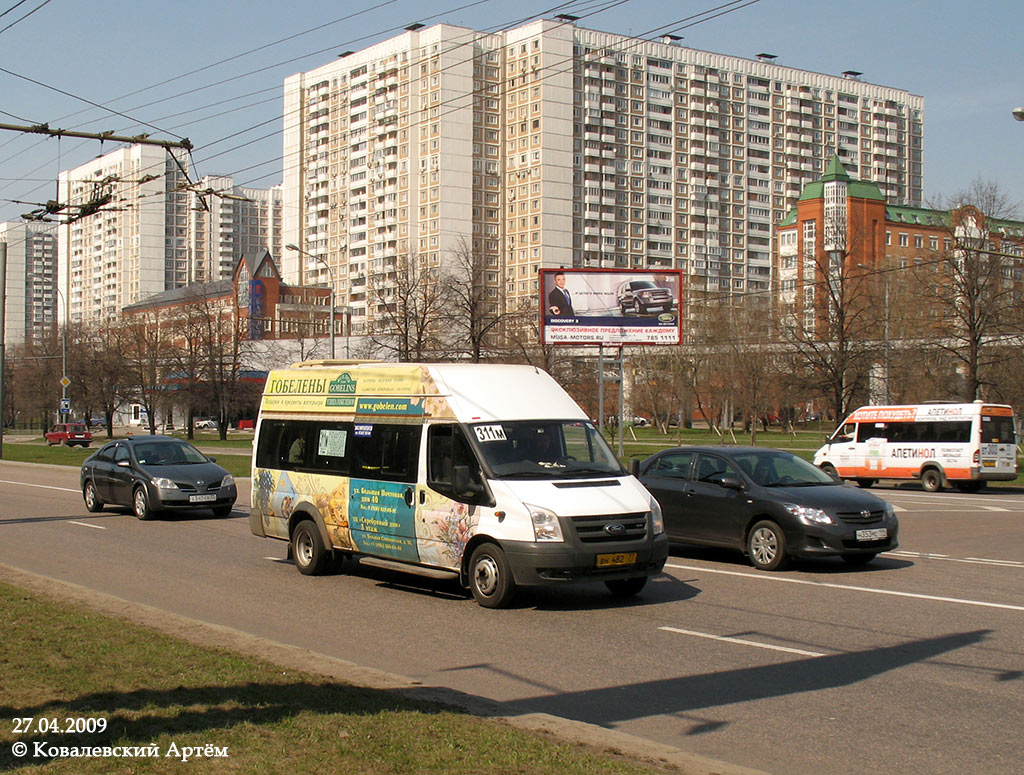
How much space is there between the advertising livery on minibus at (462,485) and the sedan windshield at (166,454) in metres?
8.64

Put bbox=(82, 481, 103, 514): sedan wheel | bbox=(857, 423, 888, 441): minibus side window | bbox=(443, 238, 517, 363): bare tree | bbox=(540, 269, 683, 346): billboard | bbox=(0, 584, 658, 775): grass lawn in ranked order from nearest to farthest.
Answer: bbox=(0, 584, 658, 775): grass lawn < bbox=(82, 481, 103, 514): sedan wheel < bbox=(540, 269, 683, 346): billboard < bbox=(857, 423, 888, 441): minibus side window < bbox=(443, 238, 517, 363): bare tree

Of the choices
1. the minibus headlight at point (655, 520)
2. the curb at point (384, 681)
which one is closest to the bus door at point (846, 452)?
the minibus headlight at point (655, 520)

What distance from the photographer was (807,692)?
7324 mm

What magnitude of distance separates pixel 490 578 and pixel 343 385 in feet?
11.7

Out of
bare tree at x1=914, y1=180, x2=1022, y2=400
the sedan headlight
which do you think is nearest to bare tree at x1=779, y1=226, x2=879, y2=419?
bare tree at x1=914, y1=180, x2=1022, y2=400

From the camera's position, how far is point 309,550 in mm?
13062

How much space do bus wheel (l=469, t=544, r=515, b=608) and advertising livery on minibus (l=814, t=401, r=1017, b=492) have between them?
21.7 meters

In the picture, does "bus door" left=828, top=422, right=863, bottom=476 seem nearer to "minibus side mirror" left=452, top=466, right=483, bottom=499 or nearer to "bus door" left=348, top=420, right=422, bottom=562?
"bus door" left=348, top=420, right=422, bottom=562

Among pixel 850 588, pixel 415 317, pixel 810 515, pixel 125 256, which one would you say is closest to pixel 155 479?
pixel 810 515

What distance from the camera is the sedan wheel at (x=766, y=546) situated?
13344 millimetres

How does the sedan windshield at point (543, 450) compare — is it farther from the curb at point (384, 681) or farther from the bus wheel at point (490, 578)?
the curb at point (384, 681)

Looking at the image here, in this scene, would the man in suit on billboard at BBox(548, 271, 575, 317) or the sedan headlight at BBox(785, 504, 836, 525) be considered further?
the man in suit on billboard at BBox(548, 271, 575, 317)

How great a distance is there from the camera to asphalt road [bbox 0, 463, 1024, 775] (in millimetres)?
6406

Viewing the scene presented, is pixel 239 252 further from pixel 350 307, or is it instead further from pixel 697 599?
pixel 697 599
